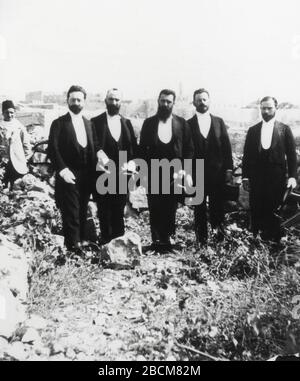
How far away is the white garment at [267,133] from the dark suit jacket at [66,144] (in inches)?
69.3

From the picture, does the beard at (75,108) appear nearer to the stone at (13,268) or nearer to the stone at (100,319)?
the stone at (13,268)

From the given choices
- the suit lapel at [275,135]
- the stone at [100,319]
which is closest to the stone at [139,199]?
the suit lapel at [275,135]

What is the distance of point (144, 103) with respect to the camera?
4852 mm

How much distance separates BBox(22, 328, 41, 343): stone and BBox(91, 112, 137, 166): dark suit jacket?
2.05 meters

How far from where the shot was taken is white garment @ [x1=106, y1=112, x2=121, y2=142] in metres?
4.65

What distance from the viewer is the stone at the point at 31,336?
10.1 feet

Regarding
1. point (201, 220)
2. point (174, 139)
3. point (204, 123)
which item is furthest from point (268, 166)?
point (174, 139)

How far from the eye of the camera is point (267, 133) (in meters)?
4.64

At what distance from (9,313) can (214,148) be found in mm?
2618

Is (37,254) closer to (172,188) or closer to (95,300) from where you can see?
(95,300)

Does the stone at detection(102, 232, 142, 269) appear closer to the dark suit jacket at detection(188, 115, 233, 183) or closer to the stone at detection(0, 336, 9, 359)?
the dark suit jacket at detection(188, 115, 233, 183)

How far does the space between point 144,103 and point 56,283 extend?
2.16m

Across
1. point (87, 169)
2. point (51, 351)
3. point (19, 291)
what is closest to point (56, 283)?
point (19, 291)

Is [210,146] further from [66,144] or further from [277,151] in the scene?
[66,144]
